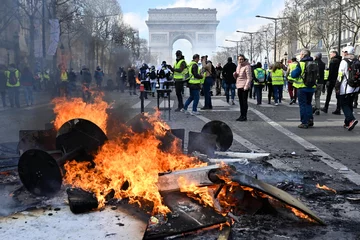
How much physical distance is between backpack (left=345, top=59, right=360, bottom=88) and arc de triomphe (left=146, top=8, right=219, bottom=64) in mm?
101478

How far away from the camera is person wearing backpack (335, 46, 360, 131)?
937 centimetres

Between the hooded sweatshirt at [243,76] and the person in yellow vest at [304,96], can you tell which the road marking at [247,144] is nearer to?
the person in yellow vest at [304,96]

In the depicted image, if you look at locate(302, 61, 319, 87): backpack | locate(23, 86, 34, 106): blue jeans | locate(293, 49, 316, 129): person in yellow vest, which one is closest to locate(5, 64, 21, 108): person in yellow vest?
locate(23, 86, 34, 106): blue jeans

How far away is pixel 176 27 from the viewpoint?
11569 cm

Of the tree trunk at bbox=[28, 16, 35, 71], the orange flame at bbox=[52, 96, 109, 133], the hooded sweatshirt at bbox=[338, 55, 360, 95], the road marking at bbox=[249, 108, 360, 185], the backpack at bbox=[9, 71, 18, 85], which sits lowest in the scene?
the road marking at bbox=[249, 108, 360, 185]

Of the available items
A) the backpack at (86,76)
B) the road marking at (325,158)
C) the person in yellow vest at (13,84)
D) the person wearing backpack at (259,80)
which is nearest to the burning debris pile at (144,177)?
the road marking at (325,158)

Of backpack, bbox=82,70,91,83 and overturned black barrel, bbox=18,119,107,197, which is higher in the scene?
backpack, bbox=82,70,91,83

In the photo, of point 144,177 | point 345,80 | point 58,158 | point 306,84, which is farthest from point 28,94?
point 144,177

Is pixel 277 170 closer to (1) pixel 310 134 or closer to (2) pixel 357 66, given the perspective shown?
(1) pixel 310 134

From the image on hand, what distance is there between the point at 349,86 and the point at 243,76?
2724mm

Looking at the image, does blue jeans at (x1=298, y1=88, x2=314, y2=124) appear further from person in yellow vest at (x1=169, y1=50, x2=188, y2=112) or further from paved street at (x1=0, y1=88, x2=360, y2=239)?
person in yellow vest at (x1=169, y1=50, x2=188, y2=112)

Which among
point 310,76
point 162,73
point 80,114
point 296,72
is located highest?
point 162,73

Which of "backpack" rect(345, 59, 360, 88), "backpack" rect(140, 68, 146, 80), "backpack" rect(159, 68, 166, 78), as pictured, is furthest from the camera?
"backpack" rect(140, 68, 146, 80)

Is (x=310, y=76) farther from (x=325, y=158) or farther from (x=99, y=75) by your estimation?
(x=99, y=75)
